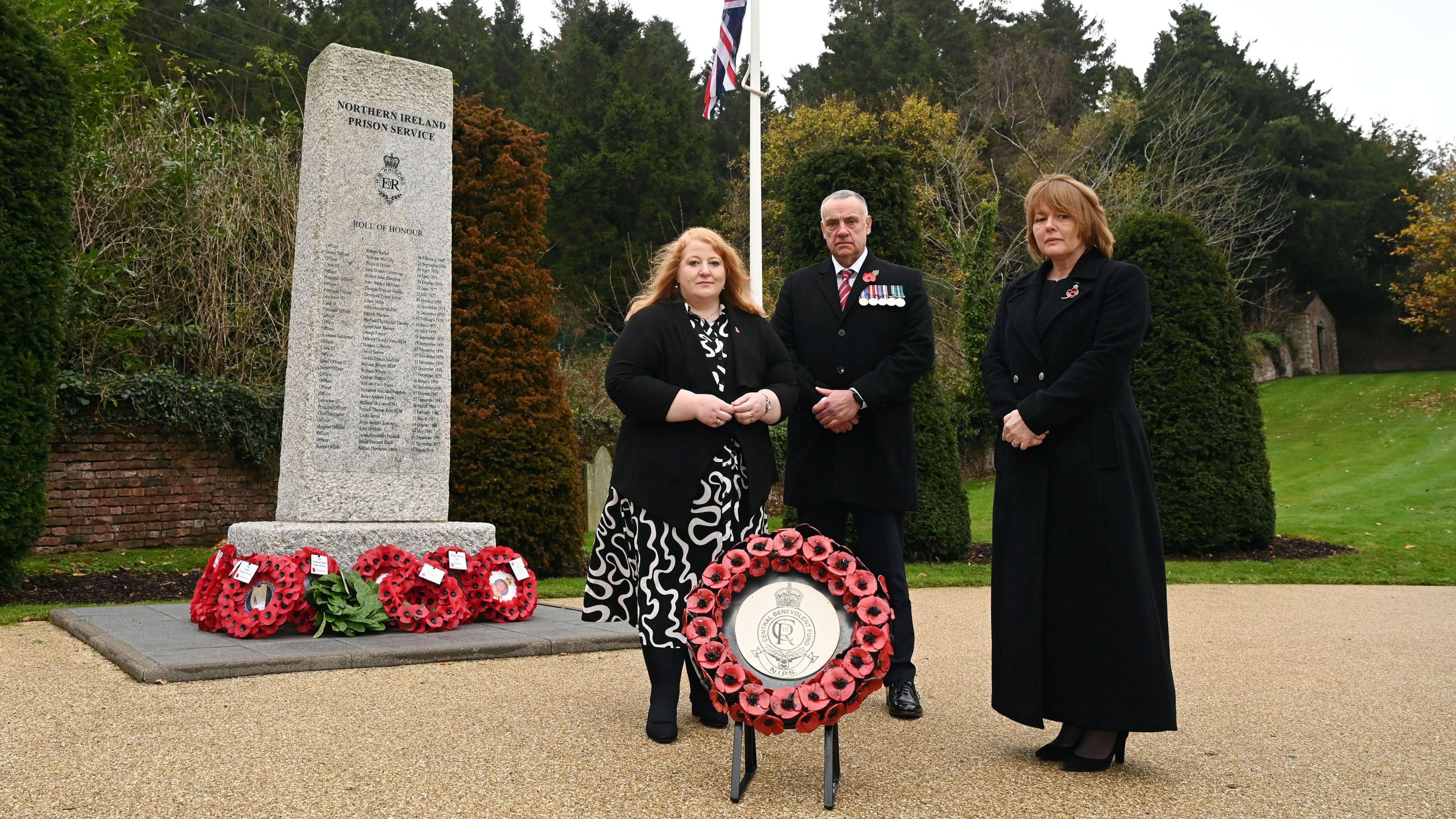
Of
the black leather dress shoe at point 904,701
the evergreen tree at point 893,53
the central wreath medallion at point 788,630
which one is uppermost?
the evergreen tree at point 893,53

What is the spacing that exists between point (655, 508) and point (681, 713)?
92 centimetres

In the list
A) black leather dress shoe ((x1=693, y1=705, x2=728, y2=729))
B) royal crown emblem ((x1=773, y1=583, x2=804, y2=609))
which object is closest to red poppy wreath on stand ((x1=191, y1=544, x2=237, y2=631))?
black leather dress shoe ((x1=693, y1=705, x2=728, y2=729))

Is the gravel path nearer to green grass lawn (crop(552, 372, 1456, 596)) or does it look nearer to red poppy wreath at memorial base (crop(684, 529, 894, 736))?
red poppy wreath at memorial base (crop(684, 529, 894, 736))

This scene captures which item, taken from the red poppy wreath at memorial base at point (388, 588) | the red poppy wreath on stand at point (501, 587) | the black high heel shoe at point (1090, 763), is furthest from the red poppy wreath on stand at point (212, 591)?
the black high heel shoe at point (1090, 763)

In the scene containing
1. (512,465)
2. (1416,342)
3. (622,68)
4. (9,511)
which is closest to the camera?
(9,511)

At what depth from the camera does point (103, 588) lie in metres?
7.68

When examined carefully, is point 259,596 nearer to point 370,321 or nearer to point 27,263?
point 370,321

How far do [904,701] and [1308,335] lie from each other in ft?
123

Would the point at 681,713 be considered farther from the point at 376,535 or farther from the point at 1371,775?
the point at 376,535

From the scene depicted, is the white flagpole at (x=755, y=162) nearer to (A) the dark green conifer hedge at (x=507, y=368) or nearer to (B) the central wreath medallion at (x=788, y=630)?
(A) the dark green conifer hedge at (x=507, y=368)

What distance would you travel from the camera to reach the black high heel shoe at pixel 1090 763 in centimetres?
318

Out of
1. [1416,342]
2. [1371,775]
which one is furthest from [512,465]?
[1416,342]

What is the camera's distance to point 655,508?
359cm

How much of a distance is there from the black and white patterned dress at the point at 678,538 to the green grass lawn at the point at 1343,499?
13.4 feet
